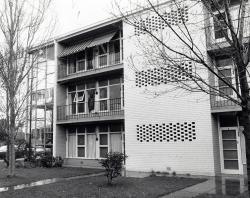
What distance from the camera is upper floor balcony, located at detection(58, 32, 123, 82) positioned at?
1938 centimetres

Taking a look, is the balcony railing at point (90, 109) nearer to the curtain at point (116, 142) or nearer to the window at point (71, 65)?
the curtain at point (116, 142)

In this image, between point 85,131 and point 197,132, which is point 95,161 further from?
point 197,132

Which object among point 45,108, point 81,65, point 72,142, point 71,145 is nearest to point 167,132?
point 72,142

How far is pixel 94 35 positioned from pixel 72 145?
847 cm

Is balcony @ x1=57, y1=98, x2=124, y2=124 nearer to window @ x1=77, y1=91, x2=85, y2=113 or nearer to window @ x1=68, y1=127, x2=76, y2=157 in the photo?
window @ x1=77, y1=91, x2=85, y2=113

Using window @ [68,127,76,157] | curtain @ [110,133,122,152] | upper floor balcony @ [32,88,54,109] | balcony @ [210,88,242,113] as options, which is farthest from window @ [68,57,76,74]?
balcony @ [210,88,242,113]

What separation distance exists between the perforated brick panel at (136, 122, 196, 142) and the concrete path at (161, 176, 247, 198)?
2.88m

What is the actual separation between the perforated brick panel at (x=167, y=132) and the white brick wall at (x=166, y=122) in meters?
0.19

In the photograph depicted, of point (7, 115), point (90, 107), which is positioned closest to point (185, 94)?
point (90, 107)

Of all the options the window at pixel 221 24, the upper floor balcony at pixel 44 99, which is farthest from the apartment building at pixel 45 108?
the window at pixel 221 24

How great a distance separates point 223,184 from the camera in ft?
38.4

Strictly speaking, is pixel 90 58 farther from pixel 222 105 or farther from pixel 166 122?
pixel 222 105

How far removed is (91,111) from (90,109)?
20cm

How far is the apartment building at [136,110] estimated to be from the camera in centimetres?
1467
